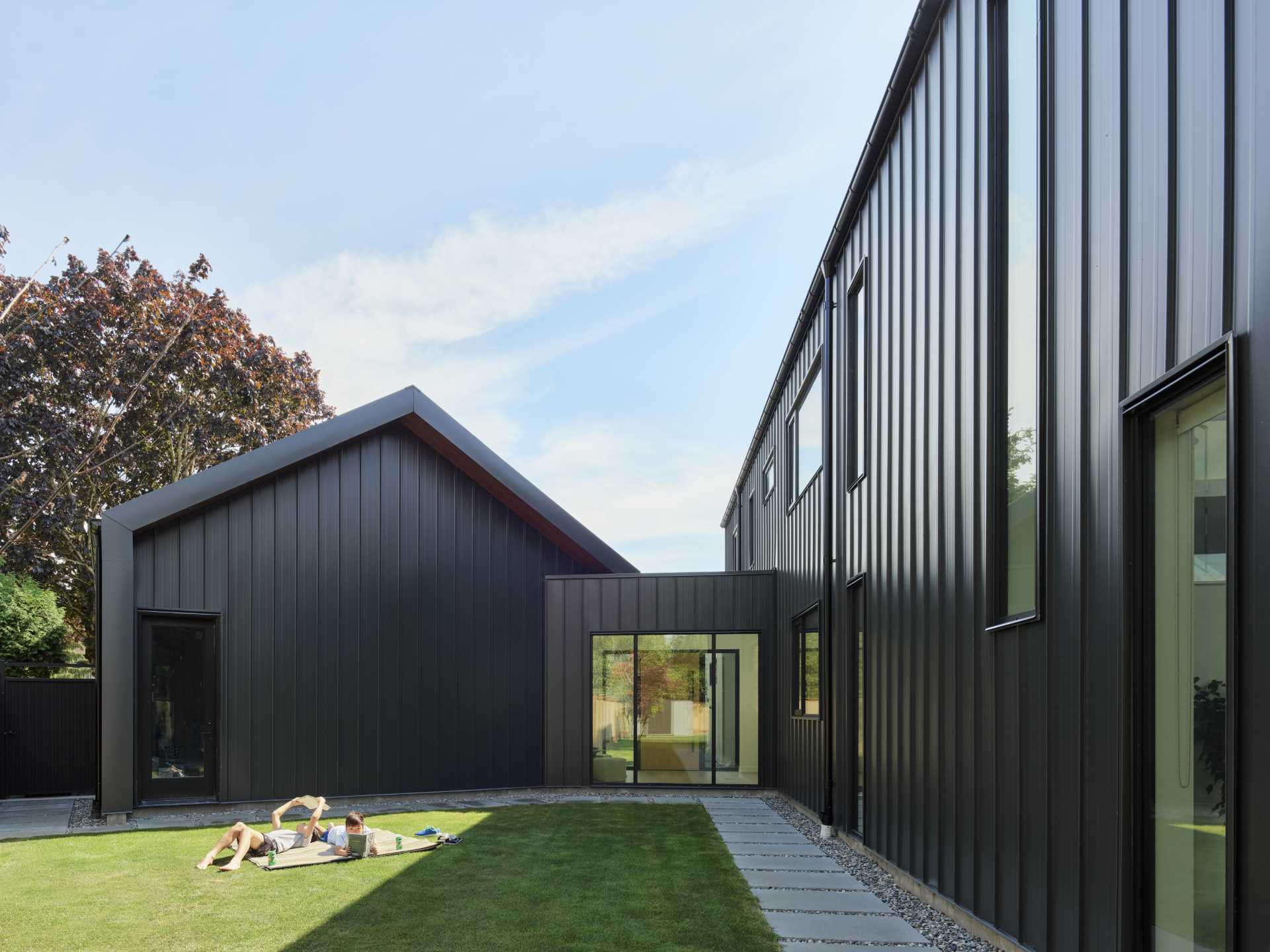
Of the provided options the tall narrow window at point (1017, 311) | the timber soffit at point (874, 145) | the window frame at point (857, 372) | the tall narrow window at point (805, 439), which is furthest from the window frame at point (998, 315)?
the tall narrow window at point (805, 439)

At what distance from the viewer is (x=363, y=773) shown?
11438mm

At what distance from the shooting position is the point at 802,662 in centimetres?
1098

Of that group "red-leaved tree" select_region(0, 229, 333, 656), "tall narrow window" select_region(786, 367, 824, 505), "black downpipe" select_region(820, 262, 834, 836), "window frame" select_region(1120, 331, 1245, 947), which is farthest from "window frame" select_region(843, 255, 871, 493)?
"red-leaved tree" select_region(0, 229, 333, 656)

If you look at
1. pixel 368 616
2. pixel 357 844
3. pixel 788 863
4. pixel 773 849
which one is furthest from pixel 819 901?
pixel 368 616

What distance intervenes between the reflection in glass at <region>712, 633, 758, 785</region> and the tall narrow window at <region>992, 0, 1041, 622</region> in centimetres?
827

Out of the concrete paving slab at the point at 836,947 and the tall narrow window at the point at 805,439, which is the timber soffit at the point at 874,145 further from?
the concrete paving slab at the point at 836,947

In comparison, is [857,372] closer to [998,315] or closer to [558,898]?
[998,315]

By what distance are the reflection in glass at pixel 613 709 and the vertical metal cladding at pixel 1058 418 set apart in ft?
18.3

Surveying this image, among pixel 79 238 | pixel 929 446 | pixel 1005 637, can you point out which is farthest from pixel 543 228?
pixel 1005 637

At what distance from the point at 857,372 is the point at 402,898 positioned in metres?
5.46

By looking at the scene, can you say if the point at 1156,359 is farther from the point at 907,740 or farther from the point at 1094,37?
the point at 907,740

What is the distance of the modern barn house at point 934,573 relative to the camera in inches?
123

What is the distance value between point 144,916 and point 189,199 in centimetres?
1655

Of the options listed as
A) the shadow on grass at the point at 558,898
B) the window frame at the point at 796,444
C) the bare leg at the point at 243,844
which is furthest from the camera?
the window frame at the point at 796,444
